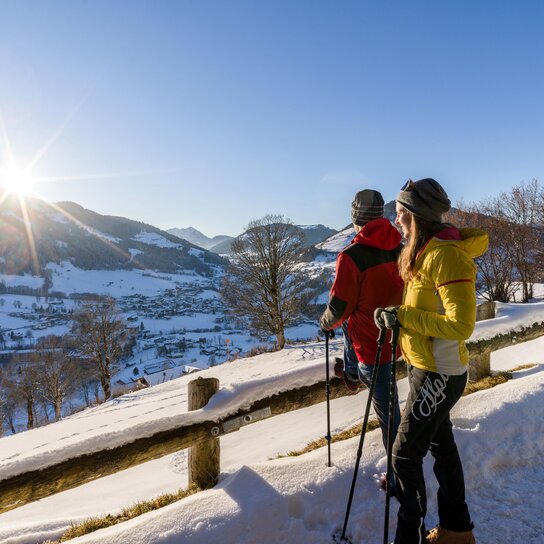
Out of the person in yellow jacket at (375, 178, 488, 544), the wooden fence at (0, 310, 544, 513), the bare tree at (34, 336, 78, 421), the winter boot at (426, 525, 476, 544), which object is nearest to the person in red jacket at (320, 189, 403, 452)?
the person in yellow jacket at (375, 178, 488, 544)

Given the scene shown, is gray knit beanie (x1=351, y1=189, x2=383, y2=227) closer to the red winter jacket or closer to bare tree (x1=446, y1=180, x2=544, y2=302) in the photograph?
the red winter jacket

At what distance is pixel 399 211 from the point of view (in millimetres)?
2475

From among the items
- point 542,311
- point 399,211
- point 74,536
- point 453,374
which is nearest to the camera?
point 453,374

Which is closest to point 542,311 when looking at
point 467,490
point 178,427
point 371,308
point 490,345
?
point 490,345

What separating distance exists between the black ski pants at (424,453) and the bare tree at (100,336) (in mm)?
31360

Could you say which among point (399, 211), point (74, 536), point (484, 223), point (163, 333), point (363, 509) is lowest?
point (163, 333)

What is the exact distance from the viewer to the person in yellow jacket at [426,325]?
2055 mm

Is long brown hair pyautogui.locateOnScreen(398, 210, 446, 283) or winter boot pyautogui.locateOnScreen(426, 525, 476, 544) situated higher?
long brown hair pyautogui.locateOnScreen(398, 210, 446, 283)

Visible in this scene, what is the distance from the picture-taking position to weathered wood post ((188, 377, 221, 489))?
3354mm

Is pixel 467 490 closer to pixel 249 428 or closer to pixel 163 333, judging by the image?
pixel 249 428

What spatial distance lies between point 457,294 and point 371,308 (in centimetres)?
81

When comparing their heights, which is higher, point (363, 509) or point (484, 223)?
point (484, 223)

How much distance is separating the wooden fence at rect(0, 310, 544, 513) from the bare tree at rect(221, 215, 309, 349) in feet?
65.9

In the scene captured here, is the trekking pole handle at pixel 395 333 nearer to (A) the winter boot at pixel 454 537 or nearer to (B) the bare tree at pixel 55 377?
(A) the winter boot at pixel 454 537
